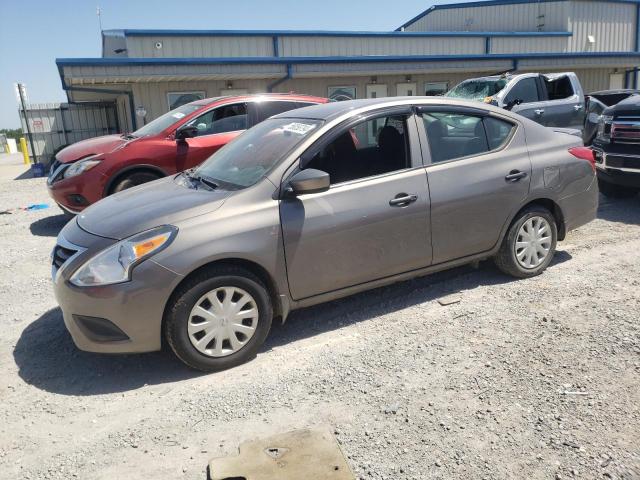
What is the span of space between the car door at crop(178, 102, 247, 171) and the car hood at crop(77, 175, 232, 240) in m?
3.37

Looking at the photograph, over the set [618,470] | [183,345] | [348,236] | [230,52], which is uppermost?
[230,52]

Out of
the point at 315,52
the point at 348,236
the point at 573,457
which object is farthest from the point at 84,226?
the point at 315,52

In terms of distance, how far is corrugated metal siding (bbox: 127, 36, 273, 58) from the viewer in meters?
16.9

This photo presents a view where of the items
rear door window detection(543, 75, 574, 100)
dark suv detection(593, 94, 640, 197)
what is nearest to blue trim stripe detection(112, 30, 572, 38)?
rear door window detection(543, 75, 574, 100)

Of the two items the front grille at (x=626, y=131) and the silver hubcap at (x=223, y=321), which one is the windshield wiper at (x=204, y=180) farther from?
the front grille at (x=626, y=131)

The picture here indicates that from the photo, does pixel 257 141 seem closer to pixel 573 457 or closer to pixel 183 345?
pixel 183 345

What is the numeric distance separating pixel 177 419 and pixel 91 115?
821 inches

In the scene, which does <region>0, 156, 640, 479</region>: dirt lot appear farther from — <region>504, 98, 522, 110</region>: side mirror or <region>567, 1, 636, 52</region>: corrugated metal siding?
<region>567, 1, 636, 52</region>: corrugated metal siding

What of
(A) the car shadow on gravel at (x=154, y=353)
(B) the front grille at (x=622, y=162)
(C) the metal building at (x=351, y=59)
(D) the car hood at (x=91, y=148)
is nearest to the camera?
(A) the car shadow on gravel at (x=154, y=353)

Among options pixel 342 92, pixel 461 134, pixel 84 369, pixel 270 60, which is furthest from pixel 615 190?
pixel 342 92

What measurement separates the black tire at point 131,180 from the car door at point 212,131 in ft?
1.43

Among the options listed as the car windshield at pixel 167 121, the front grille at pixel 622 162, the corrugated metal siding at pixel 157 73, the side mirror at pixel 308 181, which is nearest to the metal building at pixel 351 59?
the corrugated metal siding at pixel 157 73

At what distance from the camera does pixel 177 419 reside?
123 inches

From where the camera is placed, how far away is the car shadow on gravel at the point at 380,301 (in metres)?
4.24
